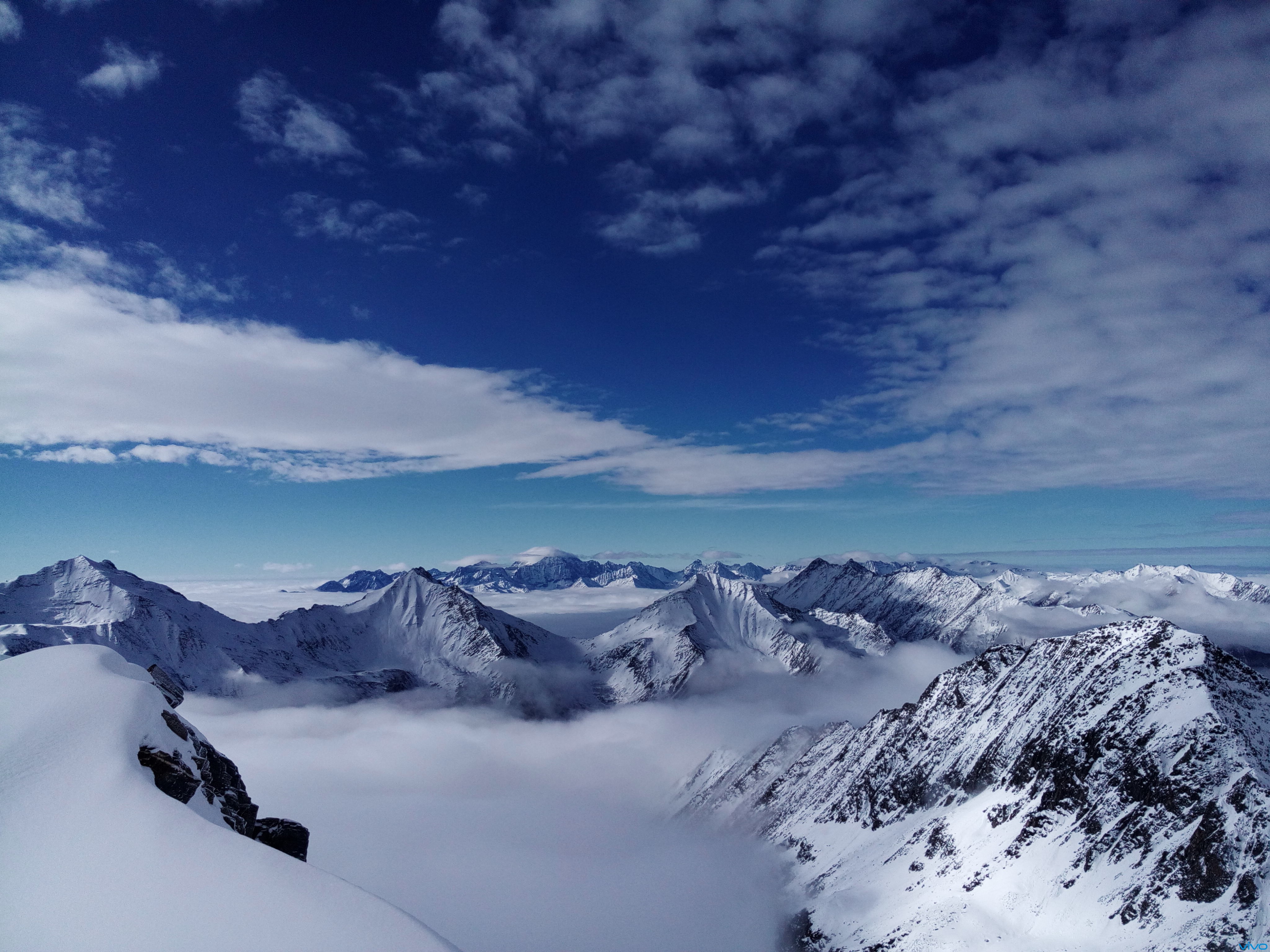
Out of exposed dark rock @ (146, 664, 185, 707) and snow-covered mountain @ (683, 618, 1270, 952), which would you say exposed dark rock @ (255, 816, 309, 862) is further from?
snow-covered mountain @ (683, 618, 1270, 952)

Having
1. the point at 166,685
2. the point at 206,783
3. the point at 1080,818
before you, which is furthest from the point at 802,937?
the point at 206,783

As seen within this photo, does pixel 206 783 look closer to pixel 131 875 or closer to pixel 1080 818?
pixel 131 875

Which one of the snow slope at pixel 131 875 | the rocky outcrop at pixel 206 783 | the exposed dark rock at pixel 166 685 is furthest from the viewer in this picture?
the exposed dark rock at pixel 166 685

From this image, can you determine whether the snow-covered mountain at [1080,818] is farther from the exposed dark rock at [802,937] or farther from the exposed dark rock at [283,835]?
the exposed dark rock at [283,835]

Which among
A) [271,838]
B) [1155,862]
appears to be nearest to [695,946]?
[1155,862]

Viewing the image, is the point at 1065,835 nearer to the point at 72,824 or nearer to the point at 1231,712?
the point at 1231,712

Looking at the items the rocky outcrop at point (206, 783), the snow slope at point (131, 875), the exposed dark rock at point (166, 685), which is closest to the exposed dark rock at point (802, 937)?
the rocky outcrop at point (206, 783)

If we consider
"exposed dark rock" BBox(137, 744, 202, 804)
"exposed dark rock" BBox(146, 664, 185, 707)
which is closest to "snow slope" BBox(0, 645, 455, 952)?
"exposed dark rock" BBox(137, 744, 202, 804)
